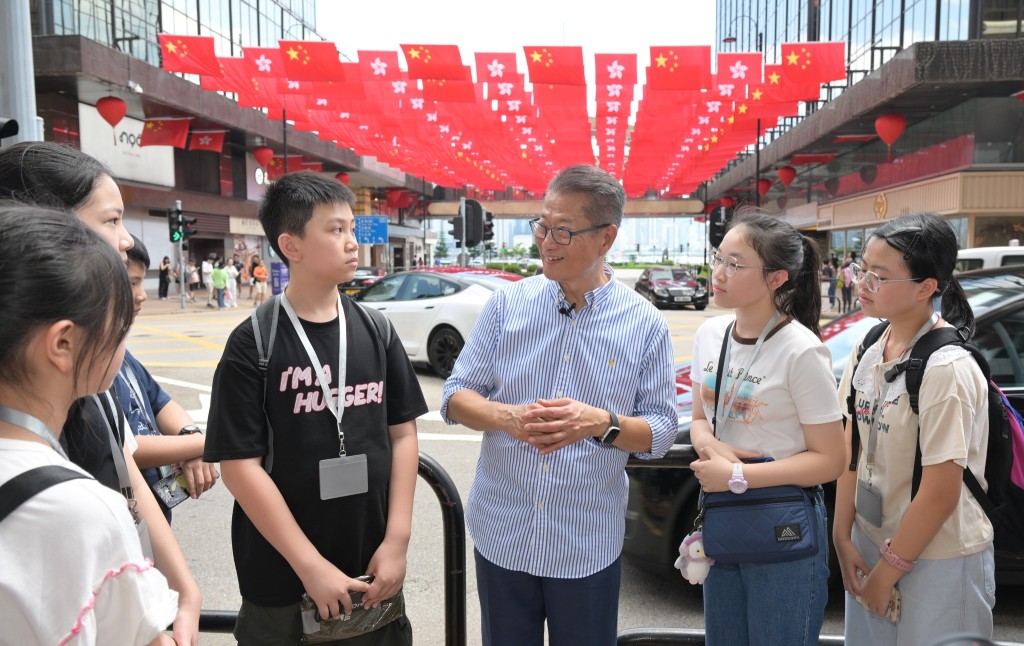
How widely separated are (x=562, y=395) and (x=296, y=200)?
0.95m

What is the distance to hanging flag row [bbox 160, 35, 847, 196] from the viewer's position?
1487 cm

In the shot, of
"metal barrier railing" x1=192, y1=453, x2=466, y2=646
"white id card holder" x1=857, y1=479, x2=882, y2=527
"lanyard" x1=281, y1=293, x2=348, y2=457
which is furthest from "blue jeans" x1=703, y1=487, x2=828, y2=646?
"lanyard" x1=281, y1=293, x2=348, y2=457

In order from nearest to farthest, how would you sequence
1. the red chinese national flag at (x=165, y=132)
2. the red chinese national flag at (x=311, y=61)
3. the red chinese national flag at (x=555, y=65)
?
the red chinese national flag at (x=555, y=65) → the red chinese national flag at (x=311, y=61) → the red chinese national flag at (x=165, y=132)

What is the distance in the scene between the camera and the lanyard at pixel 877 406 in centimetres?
211

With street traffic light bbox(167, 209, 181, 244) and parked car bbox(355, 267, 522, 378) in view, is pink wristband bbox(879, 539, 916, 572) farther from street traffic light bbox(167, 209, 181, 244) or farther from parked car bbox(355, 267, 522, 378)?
street traffic light bbox(167, 209, 181, 244)

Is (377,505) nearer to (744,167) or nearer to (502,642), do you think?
(502,642)

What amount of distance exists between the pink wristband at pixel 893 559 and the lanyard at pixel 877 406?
21cm

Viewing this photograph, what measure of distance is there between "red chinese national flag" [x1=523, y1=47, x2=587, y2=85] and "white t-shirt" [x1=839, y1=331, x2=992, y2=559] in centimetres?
1364

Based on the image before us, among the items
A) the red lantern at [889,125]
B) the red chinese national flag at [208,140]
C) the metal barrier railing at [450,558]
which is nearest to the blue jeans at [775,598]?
the metal barrier railing at [450,558]

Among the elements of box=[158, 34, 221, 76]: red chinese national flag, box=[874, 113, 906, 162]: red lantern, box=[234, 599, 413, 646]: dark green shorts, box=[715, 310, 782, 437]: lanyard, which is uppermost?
box=[158, 34, 221, 76]: red chinese national flag

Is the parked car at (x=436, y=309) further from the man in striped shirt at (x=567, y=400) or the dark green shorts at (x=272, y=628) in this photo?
the dark green shorts at (x=272, y=628)

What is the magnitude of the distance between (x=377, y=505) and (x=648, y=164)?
98.8 ft

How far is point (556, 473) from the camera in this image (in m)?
2.05

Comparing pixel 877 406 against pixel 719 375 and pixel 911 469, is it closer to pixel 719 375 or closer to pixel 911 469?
pixel 911 469
